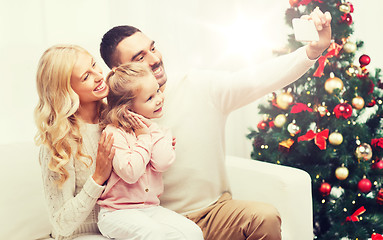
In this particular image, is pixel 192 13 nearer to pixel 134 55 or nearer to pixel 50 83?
pixel 134 55

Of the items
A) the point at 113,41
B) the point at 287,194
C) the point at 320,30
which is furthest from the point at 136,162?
the point at 320,30

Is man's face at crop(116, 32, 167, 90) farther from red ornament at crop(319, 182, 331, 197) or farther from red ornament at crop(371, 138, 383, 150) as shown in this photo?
red ornament at crop(371, 138, 383, 150)

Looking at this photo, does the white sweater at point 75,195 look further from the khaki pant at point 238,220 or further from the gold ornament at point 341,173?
the gold ornament at point 341,173

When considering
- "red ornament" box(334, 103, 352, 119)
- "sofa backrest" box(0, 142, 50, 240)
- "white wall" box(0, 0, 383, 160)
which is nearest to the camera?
"sofa backrest" box(0, 142, 50, 240)

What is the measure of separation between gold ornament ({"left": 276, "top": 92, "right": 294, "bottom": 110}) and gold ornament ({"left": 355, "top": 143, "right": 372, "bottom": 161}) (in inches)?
15.3

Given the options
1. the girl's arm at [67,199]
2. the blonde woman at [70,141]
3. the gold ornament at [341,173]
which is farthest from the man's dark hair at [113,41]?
the gold ornament at [341,173]

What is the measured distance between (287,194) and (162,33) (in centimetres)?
104

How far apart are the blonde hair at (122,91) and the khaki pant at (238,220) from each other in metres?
0.45

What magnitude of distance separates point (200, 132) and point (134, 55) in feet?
1.25

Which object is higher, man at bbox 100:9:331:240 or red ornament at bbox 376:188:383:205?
man at bbox 100:9:331:240

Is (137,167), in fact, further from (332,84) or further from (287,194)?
(332,84)

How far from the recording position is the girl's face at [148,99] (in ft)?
4.41

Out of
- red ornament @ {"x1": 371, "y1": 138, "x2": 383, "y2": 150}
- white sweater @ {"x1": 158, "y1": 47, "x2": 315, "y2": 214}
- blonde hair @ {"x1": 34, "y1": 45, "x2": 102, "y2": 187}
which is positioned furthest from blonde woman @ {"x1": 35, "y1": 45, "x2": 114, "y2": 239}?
red ornament @ {"x1": 371, "y1": 138, "x2": 383, "y2": 150}

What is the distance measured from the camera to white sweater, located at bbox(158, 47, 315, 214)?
5.05 feet
